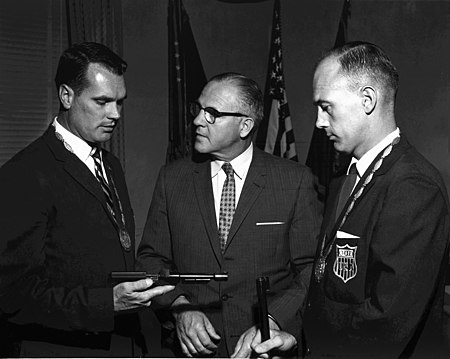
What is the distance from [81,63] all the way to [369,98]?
0.90 m

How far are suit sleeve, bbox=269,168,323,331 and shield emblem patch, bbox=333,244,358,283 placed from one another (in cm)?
22

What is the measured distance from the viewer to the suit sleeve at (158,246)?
1.96 metres

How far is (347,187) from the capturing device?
1.86 metres

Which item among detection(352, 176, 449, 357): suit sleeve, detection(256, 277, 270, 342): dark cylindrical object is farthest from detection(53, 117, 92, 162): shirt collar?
detection(352, 176, 449, 357): suit sleeve

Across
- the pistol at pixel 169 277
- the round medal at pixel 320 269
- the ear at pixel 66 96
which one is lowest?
the pistol at pixel 169 277

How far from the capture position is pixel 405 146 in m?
1.68

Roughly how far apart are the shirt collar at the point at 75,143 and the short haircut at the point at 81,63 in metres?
0.12

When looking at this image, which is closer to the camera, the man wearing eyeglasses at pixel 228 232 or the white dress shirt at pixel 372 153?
the white dress shirt at pixel 372 153

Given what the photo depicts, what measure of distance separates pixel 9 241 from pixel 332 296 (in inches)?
38.1

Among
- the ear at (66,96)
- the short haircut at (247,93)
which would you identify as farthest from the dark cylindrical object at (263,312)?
the ear at (66,96)

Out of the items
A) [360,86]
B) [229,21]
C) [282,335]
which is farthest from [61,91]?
[282,335]

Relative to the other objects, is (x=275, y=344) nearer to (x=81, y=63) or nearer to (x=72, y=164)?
(x=72, y=164)

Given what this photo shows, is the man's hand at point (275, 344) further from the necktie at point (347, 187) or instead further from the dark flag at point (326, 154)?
the dark flag at point (326, 154)

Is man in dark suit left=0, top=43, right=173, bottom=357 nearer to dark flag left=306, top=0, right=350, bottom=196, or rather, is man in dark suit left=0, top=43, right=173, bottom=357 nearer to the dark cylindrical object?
the dark cylindrical object
